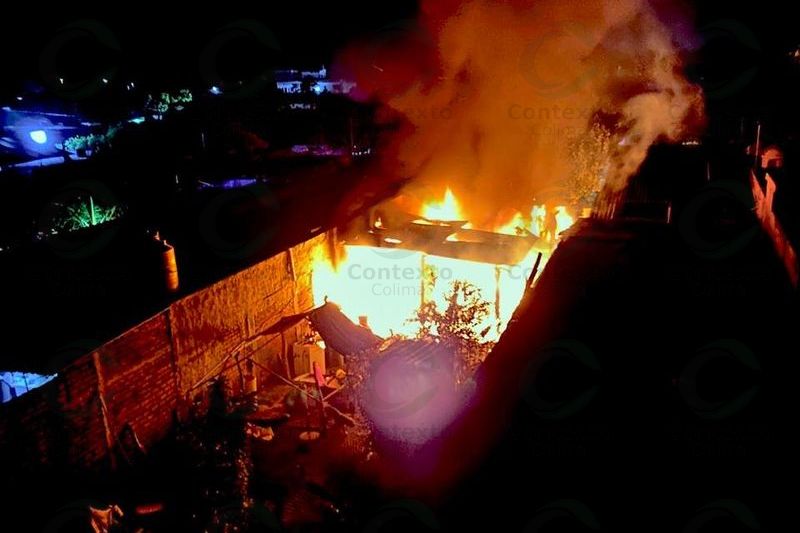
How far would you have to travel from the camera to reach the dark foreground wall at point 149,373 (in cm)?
644

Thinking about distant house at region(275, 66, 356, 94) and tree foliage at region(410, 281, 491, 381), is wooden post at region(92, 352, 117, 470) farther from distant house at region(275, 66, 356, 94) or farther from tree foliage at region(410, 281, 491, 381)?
distant house at region(275, 66, 356, 94)

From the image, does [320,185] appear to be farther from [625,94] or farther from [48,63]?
[48,63]

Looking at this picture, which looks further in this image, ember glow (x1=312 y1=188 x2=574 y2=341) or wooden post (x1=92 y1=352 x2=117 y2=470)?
ember glow (x1=312 y1=188 x2=574 y2=341)

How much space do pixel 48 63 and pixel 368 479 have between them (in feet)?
121

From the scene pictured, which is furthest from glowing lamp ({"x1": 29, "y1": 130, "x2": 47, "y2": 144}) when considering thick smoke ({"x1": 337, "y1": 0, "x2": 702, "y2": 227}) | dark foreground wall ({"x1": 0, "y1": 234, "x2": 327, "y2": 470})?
dark foreground wall ({"x1": 0, "y1": 234, "x2": 327, "y2": 470})

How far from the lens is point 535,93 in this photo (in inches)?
773

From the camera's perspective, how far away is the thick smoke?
1831 cm

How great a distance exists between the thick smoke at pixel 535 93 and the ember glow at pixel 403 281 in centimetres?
550

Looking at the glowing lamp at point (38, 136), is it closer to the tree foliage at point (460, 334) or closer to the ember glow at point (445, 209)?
the ember glow at point (445, 209)

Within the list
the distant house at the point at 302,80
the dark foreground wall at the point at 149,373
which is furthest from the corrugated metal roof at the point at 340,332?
the distant house at the point at 302,80

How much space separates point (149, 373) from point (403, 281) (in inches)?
264

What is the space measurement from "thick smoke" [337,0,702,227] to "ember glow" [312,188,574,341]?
18.0 feet

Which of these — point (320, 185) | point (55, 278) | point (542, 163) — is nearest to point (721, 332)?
point (55, 278)

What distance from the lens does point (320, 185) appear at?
54.6ft
